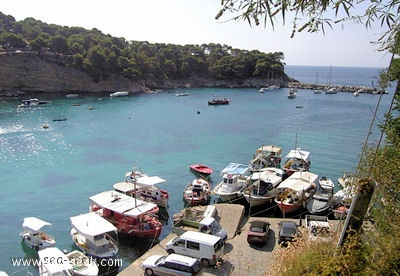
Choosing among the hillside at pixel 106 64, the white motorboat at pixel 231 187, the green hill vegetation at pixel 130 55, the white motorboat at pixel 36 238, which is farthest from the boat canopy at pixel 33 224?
the green hill vegetation at pixel 130 55

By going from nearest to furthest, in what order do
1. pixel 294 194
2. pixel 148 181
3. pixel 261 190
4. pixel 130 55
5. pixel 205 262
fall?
pixel 205 262 < pixel 294 194 < pixel 261 190 < pixel 148 181 < pixel 130 55

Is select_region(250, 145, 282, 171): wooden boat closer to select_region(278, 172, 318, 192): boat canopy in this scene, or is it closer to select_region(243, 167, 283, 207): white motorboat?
select_region(243, 167, 283, 207): white motorboat

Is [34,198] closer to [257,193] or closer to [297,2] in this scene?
[257,193]

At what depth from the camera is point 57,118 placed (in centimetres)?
6281

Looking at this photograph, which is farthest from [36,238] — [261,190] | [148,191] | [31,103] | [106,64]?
[106,64]

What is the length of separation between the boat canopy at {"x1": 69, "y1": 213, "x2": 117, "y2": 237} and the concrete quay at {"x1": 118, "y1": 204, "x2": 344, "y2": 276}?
10.9 feet

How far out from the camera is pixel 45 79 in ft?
301

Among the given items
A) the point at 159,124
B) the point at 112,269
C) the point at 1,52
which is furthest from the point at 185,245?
the point at 1,52

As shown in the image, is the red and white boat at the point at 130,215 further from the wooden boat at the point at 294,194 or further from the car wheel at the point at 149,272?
the wooden boat at the point at 294,194

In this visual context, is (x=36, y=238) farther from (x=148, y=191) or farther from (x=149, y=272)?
(x=149, y=272)

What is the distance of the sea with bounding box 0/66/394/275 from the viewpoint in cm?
2597

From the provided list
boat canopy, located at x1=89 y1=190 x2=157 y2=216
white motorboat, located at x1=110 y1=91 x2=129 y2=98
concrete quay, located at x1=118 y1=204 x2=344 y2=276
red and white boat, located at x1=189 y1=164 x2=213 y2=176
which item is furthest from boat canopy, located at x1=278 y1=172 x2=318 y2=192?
white motorboat, located at x1=110 y1=91 x2=129 y2=98

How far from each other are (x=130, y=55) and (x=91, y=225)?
9884 cm

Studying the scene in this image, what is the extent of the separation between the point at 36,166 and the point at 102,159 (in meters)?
7.17
